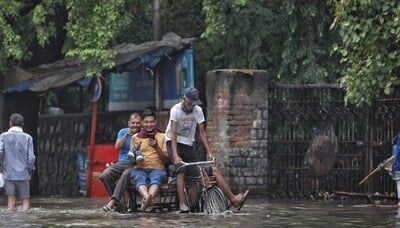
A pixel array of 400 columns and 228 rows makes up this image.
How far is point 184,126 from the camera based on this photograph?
43.1 ft

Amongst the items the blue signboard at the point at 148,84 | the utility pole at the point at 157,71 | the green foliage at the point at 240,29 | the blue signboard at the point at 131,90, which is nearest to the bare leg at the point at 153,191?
the blue signboard at the point at 148,84

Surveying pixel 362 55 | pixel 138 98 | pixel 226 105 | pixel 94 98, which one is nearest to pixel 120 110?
pixel 138 98

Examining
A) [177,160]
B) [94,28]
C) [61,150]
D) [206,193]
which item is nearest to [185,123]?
[177,160]

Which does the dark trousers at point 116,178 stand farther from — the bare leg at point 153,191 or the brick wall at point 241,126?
the brick wall at point 241,126

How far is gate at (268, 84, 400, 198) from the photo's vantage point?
1686 cm

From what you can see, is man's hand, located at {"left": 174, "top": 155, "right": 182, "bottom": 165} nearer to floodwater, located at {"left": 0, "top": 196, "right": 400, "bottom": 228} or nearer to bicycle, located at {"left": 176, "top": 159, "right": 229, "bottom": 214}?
bicycle, located at {"left": 176, "top": 159, "right": 229, "bottom": 214}

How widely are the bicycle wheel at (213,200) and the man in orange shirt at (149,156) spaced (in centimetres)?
69

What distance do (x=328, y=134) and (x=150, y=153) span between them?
17.0 feet

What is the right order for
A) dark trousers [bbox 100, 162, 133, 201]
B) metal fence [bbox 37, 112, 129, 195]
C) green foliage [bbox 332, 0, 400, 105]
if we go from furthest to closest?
metal fence [bbox 37, 112, 129, 195], dark trousers [bbox 100, 162, 133, 201], green foliage [bbox 332, 0, 400, 105]

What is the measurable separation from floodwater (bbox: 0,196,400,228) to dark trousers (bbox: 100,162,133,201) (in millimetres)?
323

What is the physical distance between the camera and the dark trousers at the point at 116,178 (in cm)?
1294

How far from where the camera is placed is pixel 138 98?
20406 mm

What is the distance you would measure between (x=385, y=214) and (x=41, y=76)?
353 inches

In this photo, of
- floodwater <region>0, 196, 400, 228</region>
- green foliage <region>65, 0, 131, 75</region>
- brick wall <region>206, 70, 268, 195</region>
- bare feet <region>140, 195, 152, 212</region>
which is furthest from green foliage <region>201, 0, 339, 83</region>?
bare feet <region>140, 195, 152, 212</region>
